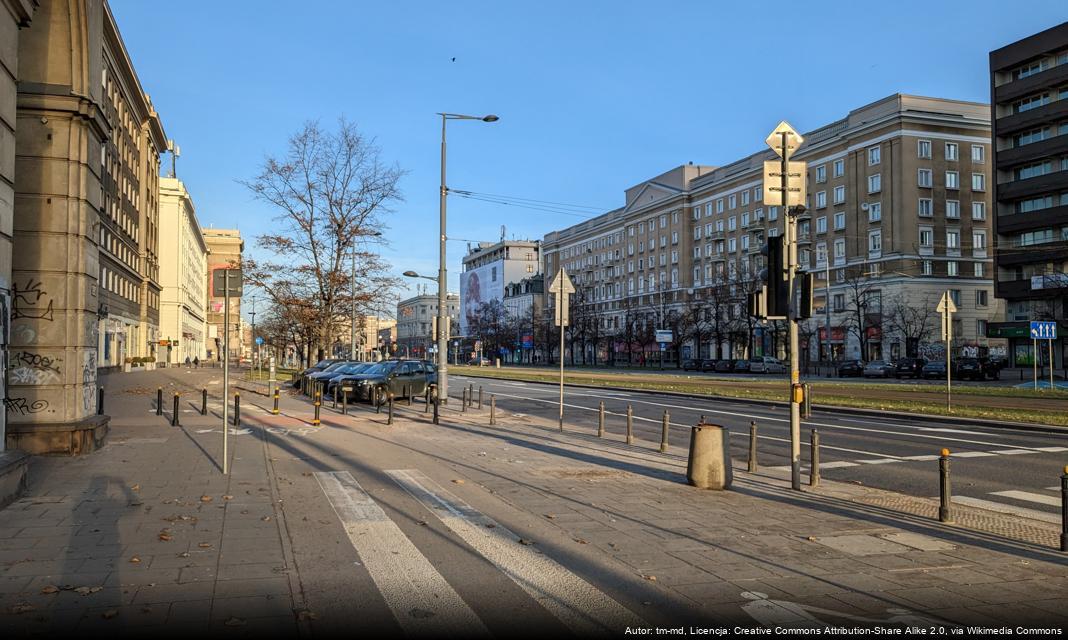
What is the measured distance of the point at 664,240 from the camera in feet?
331

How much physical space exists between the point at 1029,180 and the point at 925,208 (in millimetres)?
9284

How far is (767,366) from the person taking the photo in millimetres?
65438

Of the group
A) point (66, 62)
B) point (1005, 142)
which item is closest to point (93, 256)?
point (66, 62)

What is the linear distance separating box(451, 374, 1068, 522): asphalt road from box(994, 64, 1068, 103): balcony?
154ft

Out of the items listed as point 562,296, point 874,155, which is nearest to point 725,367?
point 874,155

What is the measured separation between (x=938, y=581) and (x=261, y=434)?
1368 cm

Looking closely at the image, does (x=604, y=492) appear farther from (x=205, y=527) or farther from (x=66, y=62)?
(x=66, y=62)

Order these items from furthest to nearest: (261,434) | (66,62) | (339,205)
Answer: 1. (339,205)
2. (261,434)
3. (66,62)

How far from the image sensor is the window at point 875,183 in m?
68.6

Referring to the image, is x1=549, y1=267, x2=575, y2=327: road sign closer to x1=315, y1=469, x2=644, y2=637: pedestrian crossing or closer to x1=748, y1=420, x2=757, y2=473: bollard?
x1=748, y1=420, x2=757, y2=473: bollard

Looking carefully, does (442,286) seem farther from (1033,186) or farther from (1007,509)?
(1033,186)

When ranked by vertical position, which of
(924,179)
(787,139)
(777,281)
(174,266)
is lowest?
(777,281)

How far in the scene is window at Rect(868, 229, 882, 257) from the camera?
6850 centimetres

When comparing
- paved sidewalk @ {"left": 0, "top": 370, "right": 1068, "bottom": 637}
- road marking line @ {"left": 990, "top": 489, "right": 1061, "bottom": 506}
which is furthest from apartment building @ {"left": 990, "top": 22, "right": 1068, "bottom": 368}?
paved sidewalk @ {"left": 0, "top": 370, "right": 1068, "bottom": 637}
